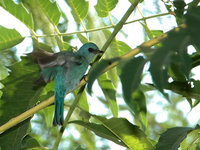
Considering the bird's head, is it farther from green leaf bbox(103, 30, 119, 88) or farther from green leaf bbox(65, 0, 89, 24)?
green leaf bbox(65, 0, 89, 24)

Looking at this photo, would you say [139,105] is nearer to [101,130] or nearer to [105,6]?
[101,130]

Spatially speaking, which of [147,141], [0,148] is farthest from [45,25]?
[147,141]

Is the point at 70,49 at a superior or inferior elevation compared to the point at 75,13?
inferior

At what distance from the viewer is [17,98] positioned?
2207 mm

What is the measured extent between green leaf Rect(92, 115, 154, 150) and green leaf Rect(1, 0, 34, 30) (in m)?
0.89

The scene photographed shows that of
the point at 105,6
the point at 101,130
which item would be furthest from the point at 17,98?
the point at 105,6

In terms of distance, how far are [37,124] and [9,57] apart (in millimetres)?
1289

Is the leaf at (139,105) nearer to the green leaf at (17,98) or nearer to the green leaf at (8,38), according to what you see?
the green leaf at (17,98)

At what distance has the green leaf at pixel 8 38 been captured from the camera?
2.24 metres

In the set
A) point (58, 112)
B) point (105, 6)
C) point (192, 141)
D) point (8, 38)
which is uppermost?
point (105, 6)

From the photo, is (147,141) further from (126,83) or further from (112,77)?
(126,83)

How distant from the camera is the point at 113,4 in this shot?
2.32 meters

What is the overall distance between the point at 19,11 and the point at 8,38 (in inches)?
8.5

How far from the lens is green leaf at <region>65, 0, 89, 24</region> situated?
2.37m
